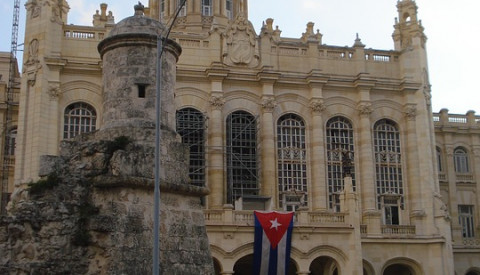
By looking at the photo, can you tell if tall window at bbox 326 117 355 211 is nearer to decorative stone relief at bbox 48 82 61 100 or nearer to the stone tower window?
decorative stone relief at bbox 48 82 61 100

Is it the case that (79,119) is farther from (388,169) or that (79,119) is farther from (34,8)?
(388,169)

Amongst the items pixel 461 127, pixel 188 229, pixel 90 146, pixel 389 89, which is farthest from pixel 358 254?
pixel 461 127

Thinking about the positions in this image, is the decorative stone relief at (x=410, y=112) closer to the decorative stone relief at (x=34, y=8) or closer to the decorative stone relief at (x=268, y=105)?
the decorative stone relief at (x=268, y=105)

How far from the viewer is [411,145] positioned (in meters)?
38.6

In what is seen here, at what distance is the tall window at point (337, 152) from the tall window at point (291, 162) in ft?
4.85

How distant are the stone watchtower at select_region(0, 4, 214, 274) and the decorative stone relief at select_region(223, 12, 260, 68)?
761 inches

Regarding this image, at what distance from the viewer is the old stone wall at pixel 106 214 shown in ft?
48.6

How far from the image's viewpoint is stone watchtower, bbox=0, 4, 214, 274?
48.8 ft

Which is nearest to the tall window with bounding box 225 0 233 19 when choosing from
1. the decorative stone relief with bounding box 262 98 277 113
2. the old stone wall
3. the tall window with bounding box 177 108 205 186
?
the decorative stone relief with bounding box 262 98 277 113

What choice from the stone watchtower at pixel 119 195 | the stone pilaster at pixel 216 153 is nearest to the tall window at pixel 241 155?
the stone pilaster at pixel 216 153

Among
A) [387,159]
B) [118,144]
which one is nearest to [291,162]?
[387,159]

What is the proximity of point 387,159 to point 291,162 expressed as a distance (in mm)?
5778

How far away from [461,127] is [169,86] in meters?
35.7

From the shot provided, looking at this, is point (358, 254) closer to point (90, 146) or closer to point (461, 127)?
point (90, 146)
